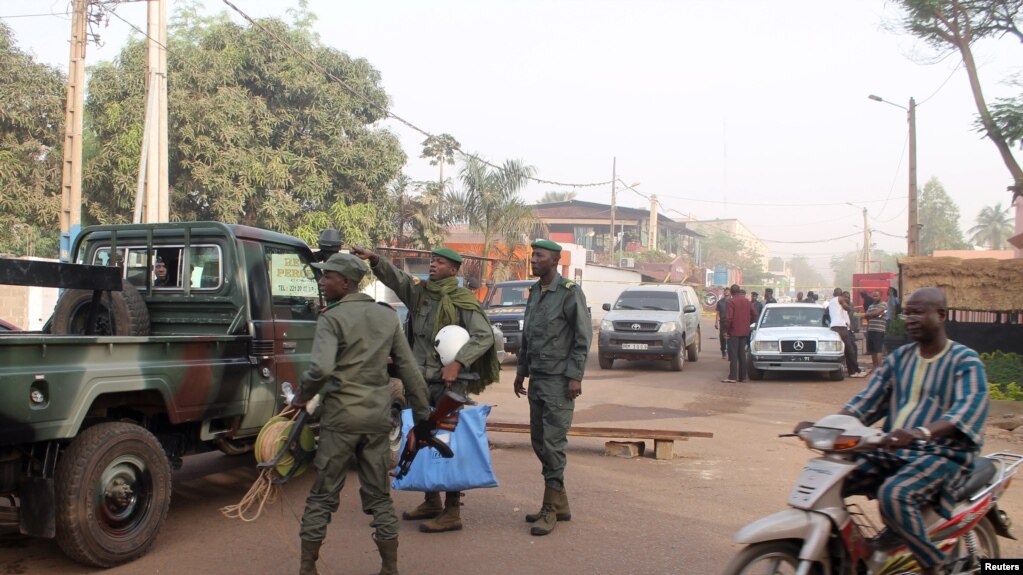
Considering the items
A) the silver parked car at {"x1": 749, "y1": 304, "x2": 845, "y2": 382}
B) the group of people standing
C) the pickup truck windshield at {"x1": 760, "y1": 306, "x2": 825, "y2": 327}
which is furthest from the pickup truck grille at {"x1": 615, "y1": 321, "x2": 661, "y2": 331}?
the group of people standing

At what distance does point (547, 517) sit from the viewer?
19.0 feet

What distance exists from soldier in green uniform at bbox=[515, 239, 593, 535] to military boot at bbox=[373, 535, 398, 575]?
1355mm

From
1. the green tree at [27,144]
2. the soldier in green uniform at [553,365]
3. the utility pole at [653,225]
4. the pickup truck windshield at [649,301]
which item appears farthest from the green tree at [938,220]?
the soldier in green uniform at [553,365]

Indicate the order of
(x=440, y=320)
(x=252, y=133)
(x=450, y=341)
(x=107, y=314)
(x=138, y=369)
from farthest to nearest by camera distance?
(x=252, y=133) < (x=107, y=314) < (x=440, y=320) < (x=450, y=341) < (x=138, y=369)

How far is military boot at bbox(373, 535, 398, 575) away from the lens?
4598mm

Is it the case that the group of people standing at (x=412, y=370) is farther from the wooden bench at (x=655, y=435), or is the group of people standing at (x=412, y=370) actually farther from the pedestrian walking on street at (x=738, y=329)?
the pedestrian walking on street at (x=738, y=329)

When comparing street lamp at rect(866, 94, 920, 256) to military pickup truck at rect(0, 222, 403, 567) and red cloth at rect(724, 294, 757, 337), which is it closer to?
red cloth at rect(724, 294, 757, 337)

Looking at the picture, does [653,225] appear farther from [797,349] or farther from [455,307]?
[455,307]

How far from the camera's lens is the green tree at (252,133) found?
22.7 metres

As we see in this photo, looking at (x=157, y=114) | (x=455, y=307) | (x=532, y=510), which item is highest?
(x=157, y=114)

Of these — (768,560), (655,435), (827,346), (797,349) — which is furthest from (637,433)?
(827,346)

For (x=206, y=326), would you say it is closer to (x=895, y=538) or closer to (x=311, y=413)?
(x=311, y=413)

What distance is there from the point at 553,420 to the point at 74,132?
12.5 meters

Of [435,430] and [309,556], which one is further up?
[435,430]
